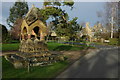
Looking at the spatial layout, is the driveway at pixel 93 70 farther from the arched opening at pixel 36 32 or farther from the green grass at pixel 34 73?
the arched opening at pixel 36 32

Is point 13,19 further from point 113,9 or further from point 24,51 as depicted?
point 24,51

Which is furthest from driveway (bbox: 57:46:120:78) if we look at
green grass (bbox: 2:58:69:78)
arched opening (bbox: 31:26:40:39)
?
arched opening (bbox: 31:26:40:39)

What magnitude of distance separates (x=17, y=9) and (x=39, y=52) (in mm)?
50176

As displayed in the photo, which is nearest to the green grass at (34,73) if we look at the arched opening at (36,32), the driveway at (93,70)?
the driveway at (93,70)

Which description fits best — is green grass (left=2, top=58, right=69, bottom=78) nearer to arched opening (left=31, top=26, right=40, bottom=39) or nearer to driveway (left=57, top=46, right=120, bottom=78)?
driveway (left=57, top=46, right=120, bottom=78)

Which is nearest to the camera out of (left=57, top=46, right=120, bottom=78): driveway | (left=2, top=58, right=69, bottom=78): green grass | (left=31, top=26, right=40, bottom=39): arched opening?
(left=57, top=46, right=120, bottom=78): driveway

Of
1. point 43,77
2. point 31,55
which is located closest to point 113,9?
point 31,55

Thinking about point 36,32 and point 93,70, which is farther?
point 36,32

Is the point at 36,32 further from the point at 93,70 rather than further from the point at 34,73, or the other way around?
the point at 93,70

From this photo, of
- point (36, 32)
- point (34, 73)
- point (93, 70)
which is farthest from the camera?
point (36, 32)

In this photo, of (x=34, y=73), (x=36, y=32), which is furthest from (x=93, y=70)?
(x=36, y=32)

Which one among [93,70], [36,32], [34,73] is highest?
[36,32]

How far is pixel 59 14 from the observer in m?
19.6

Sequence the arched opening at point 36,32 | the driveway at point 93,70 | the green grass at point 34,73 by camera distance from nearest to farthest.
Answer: the driveway at point 93,70 → the green grass at point 34,73 → the arched opening at point 36,32
